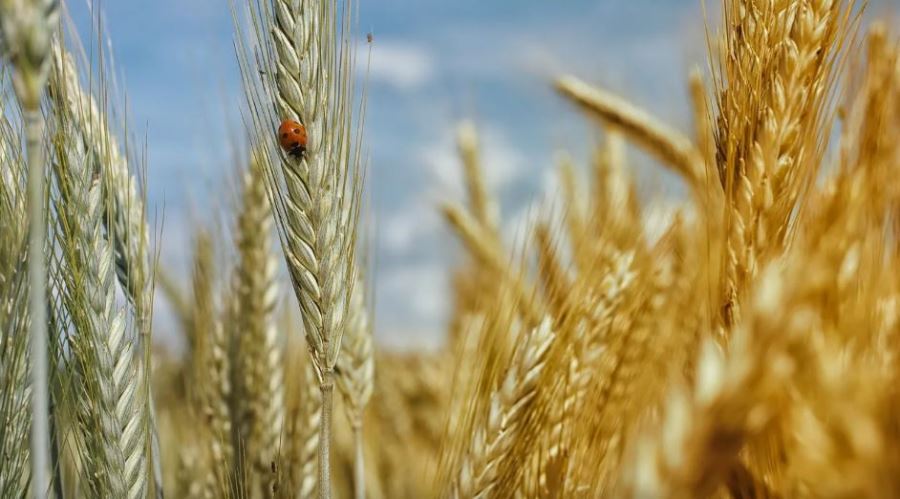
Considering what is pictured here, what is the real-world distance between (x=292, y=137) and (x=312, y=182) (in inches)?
3.1

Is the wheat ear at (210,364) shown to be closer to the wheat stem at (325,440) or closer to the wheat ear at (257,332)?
the wheat ear at (257,332)

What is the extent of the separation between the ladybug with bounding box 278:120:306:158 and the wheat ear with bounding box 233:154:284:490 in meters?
0.60

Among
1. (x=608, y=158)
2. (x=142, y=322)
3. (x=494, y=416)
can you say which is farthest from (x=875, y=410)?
(x=608, y=158)

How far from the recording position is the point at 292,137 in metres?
1.19

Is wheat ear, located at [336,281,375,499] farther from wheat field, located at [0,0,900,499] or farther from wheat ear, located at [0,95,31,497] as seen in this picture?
wheat ear, located at [0,95,31,497]

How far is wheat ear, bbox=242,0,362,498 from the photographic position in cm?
122

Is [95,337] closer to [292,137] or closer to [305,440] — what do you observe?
[292,137]

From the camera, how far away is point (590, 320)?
1.39 metres

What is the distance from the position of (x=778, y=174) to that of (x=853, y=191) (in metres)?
0.20

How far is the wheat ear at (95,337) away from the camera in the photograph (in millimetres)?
1222

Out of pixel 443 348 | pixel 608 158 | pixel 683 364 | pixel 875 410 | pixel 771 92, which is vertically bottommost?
pixel 443 348

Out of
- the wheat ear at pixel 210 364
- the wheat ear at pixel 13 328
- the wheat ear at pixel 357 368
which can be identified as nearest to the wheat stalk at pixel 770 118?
the wheat ear at pixel 357 368

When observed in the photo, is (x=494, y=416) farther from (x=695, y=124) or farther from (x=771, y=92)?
(x=695, y=124)

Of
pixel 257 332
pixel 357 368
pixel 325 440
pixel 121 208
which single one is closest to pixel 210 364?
pixel 257 332
